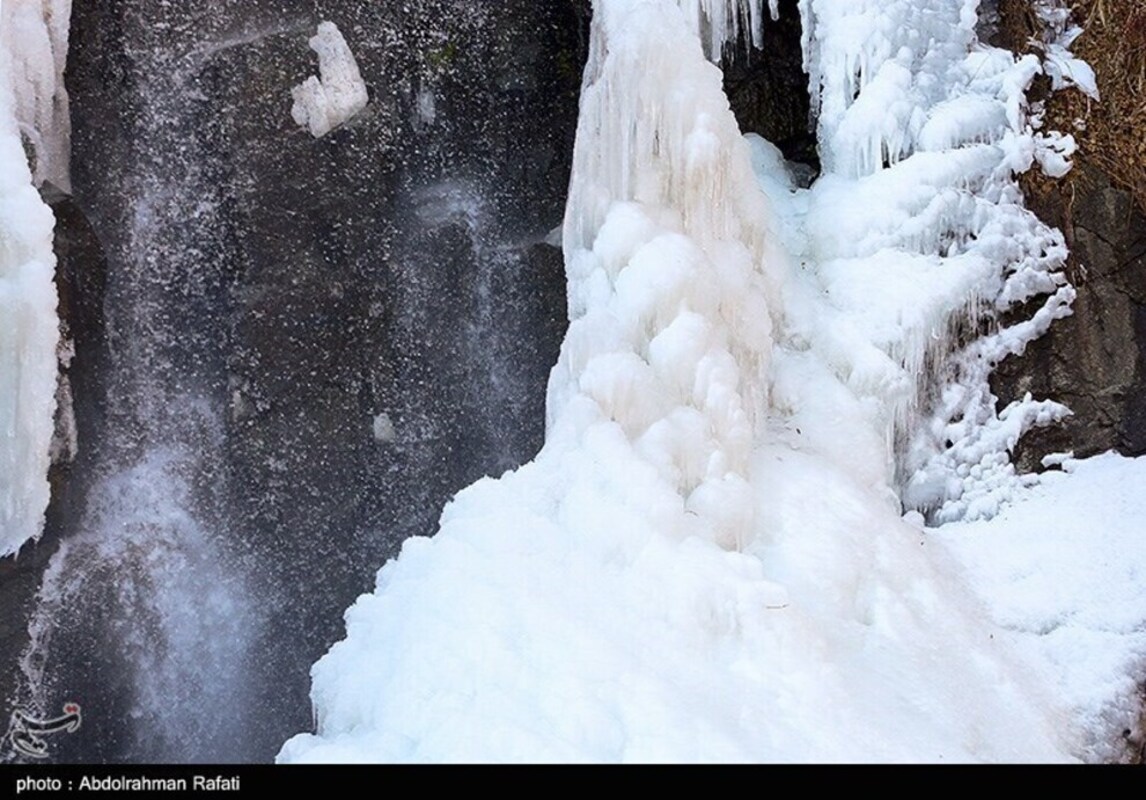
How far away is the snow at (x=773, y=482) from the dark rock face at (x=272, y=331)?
111 centimetres

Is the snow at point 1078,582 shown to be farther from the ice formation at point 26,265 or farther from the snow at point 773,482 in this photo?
the ice formation at point 26,265

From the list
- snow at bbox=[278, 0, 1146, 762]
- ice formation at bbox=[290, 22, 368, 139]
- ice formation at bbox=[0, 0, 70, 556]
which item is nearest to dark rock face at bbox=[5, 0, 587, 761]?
ice formation at bbox=[290, 22, 368, 139]

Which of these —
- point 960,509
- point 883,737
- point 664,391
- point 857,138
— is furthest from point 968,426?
point 883,737

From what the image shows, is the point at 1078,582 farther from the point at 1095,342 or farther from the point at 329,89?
the point at 329,89

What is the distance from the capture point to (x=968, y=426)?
5227mm

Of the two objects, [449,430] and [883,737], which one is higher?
[883,737]

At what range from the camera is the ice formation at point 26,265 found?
4715mm

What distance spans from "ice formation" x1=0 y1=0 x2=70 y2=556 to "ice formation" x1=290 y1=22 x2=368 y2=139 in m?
1.18

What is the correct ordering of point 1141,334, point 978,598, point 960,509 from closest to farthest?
point 978,598 → point 960,509 → point 1141,334

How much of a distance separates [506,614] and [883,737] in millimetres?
1251

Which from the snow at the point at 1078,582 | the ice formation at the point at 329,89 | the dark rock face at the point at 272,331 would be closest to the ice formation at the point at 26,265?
the dark rock face at the point at 272,331

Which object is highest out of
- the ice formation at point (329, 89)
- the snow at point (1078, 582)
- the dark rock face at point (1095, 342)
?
the ice formation at point (329, 89)

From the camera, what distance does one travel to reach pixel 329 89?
222 inches
